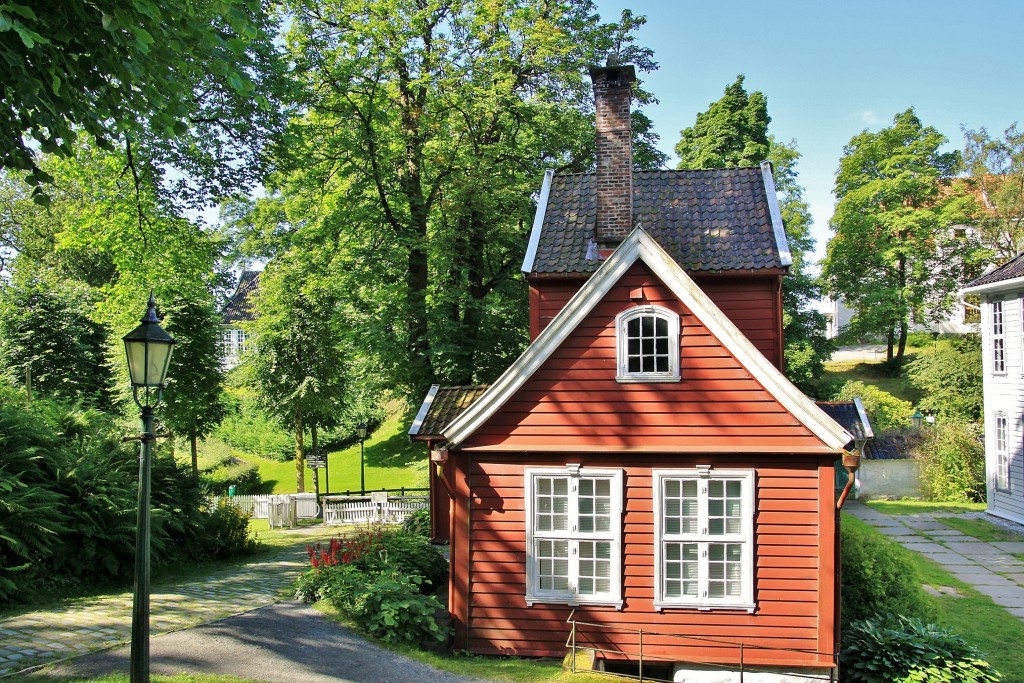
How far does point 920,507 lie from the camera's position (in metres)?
28.3

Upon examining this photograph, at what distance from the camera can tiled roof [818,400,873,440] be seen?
12602mm

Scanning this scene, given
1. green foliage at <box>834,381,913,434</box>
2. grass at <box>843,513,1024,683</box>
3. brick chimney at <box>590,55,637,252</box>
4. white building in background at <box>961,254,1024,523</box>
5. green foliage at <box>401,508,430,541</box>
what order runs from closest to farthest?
1. grass at <box>843,513,1024,683</box>
2. brick chimney at <box>590,55,637,252</box>
3. green foliage at <box>401,508,430,541</box>
4. white building in background at <box>961,254,1024,523</box>
5. green foliage at <box>834,381,913,434</box>

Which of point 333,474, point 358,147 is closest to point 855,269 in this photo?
point 333,474

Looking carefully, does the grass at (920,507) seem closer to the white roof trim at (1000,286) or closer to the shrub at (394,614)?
the white roof trim at (1000,286)

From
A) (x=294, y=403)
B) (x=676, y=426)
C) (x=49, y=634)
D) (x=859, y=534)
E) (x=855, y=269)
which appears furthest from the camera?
(x=855, y=269)

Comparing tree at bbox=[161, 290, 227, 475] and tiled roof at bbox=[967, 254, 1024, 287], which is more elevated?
tiled roof at bbox=[967, 254, 1024, 287]

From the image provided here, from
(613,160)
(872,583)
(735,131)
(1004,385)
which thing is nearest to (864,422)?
(872,583)

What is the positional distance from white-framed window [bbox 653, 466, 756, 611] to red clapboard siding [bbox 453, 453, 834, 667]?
143 mm

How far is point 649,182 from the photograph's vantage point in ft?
52.7

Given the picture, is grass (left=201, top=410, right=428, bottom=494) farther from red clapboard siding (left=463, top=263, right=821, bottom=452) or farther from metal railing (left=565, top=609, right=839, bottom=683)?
metal railing (left=565, top=609, right=839, bottom=683)

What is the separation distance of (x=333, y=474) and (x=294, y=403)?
959cm

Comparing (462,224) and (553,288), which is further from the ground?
(462,224)

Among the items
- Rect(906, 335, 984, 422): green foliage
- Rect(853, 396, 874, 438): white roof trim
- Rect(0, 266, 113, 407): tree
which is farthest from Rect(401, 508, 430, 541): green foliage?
Rect(906, 335, 984, 422): green foliage

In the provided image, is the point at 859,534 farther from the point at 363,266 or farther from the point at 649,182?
the point at 363,266
